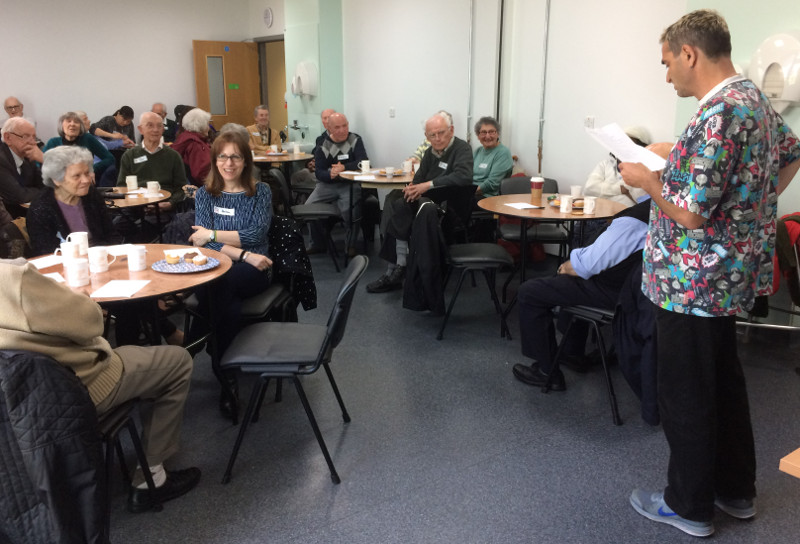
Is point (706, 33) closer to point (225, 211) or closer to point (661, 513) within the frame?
point (661, 513)

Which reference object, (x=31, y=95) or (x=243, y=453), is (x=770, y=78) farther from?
(x=31, y=95)

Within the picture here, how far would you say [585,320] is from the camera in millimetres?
3016

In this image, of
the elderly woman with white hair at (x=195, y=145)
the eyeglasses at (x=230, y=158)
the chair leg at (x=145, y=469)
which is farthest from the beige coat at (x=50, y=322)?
the elderly woman with white hair at (x=195, y=145)

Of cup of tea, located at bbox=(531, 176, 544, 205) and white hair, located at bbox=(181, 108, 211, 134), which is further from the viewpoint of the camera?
white hair, located at bbox=(181, 108, 211, 134)

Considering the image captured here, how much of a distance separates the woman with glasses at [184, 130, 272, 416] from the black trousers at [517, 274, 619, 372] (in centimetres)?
125

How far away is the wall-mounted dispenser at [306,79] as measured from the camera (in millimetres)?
7855

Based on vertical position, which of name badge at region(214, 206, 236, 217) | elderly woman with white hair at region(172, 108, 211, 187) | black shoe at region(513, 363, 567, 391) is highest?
elderly woman with white hair at region(172, 108, 211, 187)

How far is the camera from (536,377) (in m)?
3.18

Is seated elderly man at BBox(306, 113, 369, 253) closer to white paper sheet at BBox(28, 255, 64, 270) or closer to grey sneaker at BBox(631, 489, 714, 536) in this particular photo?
white paper sheet at BBox(28, 255, 64, 270)

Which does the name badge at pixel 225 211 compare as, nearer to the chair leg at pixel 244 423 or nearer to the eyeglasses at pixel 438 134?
the chair leg at pixel 244 423

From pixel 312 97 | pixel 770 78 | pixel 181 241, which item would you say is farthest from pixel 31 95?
pixel 770 78

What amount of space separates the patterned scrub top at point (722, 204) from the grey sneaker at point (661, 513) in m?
0.75

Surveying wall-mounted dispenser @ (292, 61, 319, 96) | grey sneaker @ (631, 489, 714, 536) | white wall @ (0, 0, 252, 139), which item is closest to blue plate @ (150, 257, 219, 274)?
grey sneaker @ (631, 489, 714, 536)

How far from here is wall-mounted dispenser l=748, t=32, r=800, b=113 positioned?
11.4 ft
